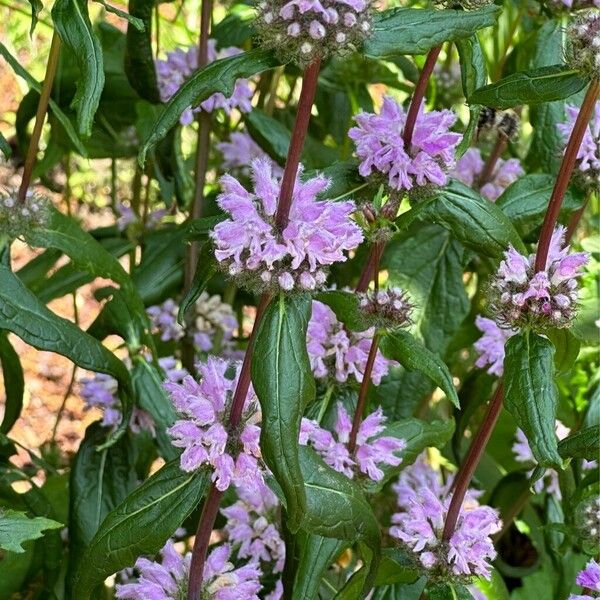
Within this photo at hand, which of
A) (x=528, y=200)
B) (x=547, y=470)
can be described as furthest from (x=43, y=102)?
(x=547, y=470)

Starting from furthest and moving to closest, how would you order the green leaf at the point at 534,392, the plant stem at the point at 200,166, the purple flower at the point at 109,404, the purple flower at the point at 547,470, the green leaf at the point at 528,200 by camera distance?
the purple flower at the point at 547,470
the plant stem at the point at 200,166
the purple flower at the point at 109,404
the green leaf at the point at 528,200
the green leaf at the point at 534,392

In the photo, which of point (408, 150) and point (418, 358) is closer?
point (418, 358)

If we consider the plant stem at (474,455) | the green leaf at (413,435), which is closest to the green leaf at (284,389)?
the plant stem at (474,455)

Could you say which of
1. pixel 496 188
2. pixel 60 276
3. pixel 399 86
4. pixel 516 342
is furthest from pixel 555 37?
pixel 60 276

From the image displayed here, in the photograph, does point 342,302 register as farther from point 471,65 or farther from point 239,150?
point 239,150

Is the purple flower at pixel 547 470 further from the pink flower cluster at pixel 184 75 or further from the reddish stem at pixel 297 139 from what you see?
the reddish stem at pixel 297 139

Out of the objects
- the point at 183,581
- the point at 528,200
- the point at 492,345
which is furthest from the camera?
the point at 492,345

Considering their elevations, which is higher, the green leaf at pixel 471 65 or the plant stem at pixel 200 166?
the green leaf at pixel 471 65
